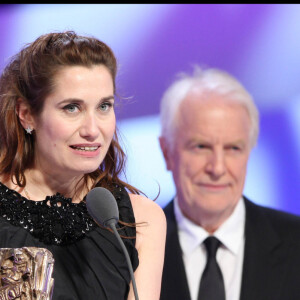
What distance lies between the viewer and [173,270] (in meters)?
2.98

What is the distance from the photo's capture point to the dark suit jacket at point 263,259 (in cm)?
296

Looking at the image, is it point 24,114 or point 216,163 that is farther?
point 216,163

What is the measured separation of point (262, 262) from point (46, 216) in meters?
1.25

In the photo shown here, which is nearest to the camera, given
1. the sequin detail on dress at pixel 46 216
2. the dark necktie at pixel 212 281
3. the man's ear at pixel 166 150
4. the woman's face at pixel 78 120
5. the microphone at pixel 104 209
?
the microphone at pixel 104 209

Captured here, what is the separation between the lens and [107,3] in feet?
10.5

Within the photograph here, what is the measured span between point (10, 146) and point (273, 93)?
141 centimetres

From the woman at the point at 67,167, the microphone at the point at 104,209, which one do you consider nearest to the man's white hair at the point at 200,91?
the woman at the point at 67,167

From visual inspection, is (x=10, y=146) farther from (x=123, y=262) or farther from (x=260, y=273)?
(x=260, y=273)

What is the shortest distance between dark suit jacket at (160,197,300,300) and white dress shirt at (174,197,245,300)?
1.0 inches

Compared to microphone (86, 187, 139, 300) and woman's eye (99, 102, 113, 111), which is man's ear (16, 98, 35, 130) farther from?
microphone (86, 187, 139, 300)

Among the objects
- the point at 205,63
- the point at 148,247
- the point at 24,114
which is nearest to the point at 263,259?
the point at 148,247

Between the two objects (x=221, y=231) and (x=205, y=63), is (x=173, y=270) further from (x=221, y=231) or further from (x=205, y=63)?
(x=205, y=63)

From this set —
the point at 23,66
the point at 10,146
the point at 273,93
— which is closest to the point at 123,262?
the point at 10,146

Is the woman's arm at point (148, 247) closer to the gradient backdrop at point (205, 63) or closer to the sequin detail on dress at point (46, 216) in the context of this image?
the sequin detail on dress at point (46, 216)
